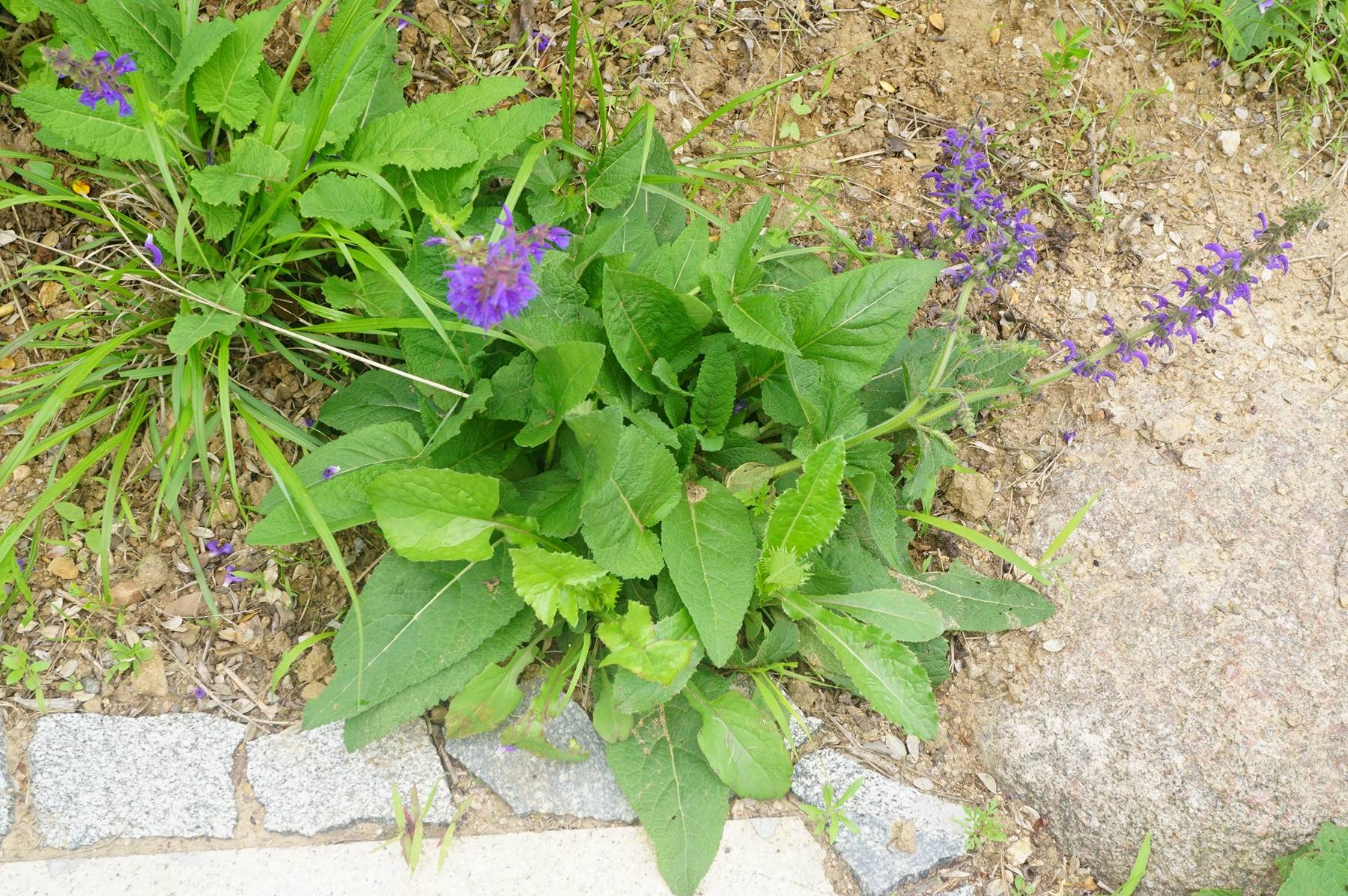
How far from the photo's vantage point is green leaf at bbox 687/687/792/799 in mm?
2367

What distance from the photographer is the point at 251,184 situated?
2.37m

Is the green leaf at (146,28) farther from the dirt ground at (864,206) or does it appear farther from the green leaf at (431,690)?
the green leaf at (431,690)

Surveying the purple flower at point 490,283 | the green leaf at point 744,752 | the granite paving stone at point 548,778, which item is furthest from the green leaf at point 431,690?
the purple flower at point 490,283

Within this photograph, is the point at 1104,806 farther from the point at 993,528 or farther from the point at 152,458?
the point at 152,458

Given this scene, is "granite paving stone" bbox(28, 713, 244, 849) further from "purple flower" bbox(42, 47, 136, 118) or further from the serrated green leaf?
the serrated green leaf

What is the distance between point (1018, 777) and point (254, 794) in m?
2.03

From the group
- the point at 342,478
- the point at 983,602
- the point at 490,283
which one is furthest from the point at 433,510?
the point at 983,602

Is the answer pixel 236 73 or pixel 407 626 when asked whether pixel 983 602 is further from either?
pixel 236 73

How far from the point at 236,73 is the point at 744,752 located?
7.15 feet

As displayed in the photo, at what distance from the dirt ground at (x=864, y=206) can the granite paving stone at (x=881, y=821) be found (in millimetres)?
55

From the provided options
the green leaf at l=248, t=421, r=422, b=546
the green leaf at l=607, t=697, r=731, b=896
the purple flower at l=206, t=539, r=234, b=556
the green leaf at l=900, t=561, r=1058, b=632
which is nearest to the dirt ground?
the purple flower at l=206, t=539, r=234, b=556

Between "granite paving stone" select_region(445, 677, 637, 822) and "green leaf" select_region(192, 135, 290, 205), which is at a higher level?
"green leaf" select_region(192, 135, 290, 205)

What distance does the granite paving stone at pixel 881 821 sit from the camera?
2.44 metres

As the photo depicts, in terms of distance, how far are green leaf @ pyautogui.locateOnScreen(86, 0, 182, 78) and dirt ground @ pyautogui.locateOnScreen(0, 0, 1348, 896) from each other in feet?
1.27
